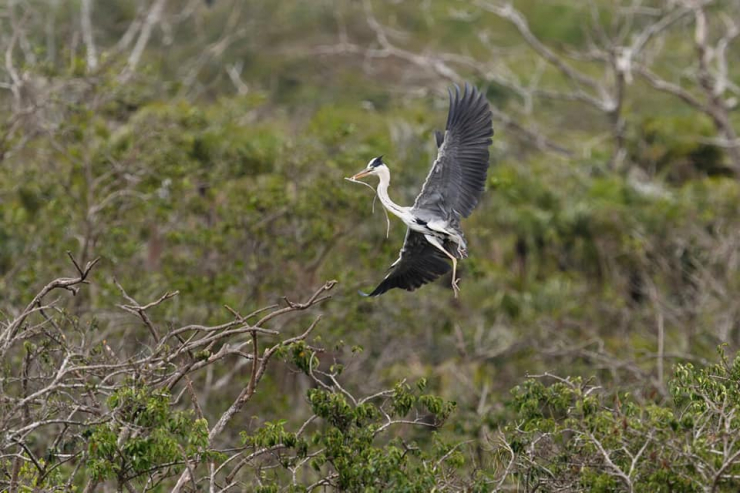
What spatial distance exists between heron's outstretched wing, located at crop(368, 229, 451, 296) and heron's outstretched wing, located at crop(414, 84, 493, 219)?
318 mm

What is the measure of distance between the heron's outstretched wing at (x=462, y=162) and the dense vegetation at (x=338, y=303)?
4.04 ft

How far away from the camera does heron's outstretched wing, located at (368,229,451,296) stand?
7.55m

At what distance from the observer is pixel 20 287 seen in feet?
36.8

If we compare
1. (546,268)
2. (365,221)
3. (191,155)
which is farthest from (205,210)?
(546,268)

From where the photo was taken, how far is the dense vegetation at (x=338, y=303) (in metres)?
5.95

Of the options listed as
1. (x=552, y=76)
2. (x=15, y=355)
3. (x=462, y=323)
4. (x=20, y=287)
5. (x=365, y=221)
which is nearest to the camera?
(x=15, y=355)

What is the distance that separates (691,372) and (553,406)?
99cm

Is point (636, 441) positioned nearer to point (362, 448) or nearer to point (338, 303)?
point (362, 448)

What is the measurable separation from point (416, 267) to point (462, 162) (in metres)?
0.85

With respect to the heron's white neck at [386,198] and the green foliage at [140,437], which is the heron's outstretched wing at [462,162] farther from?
the green foliage at [140,437]

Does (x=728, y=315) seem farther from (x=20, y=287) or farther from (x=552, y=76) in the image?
(x=552, y=76)

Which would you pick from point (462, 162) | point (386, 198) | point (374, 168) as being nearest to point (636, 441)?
point (386, 198)

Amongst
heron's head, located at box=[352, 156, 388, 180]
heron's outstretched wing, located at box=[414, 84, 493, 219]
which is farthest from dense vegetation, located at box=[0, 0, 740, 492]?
heron's outstretched wing, located at box=[414, 84, 493, 219]

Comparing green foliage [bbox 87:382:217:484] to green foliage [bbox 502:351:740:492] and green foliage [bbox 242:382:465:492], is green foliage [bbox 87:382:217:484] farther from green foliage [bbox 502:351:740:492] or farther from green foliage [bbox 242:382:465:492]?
green foliage [bbox 502:351:740:492]
